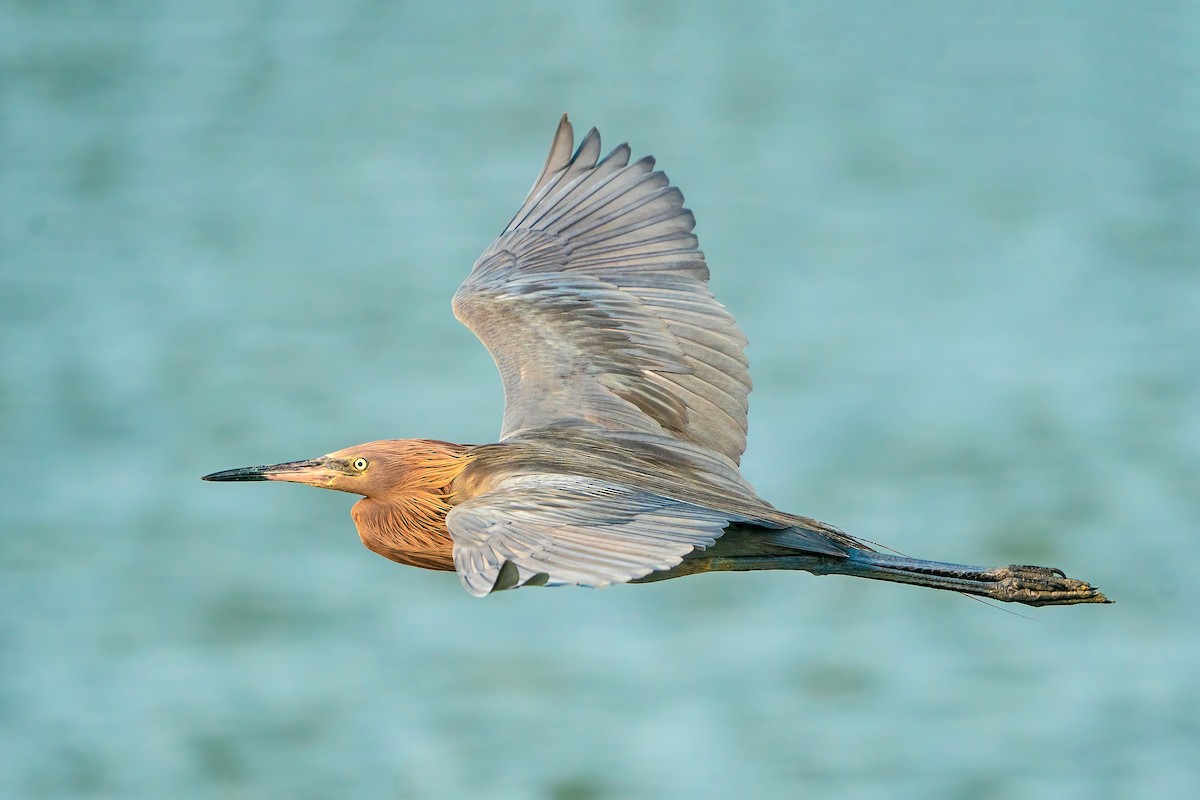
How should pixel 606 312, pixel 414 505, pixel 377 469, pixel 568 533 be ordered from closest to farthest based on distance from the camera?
pixel 568 533
pixel 414 505
pixel 377 469
pixel 606 312

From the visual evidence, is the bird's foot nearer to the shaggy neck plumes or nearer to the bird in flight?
the bird in flight

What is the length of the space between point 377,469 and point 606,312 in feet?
5.72

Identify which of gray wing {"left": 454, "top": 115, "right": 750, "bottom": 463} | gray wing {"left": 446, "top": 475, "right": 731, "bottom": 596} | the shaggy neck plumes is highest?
gray wing {"left": 454, "top": 115, "right": 750, "bottom": 463}

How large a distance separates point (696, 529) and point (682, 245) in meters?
3.24

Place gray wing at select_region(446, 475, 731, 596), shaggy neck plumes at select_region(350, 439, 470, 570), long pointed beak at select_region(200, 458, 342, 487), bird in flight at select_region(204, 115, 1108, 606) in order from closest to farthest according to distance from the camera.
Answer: gray wing at select_region(446, 475, 731, 596)
bird in flight at select_region(204, 115, 1108, 606)
shaggy neck plumes at select_region(350, 439, 470, 570)
long pointed beak at select_region(200, 458, 342, 487)

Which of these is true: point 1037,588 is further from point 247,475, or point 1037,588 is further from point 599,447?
point 247,475

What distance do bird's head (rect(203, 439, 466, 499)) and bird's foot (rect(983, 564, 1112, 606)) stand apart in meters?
2.68

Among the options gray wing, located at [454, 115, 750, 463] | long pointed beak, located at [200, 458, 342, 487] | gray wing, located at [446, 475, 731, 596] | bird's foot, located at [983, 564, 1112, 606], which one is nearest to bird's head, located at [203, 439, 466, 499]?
long pointed beak, located at [200, 458, 342, 487]

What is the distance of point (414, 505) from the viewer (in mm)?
8508

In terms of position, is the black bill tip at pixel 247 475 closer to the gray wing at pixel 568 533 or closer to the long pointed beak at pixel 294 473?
the long pointed beak at pixel 294 473

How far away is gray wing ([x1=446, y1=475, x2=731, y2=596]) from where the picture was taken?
6.55 metres

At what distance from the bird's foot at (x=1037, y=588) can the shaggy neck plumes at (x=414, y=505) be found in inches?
104

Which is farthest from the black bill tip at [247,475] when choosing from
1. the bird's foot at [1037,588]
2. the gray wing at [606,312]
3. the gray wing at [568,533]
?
the bird's foot at [1037,588]

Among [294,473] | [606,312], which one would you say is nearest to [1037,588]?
[606,312]
